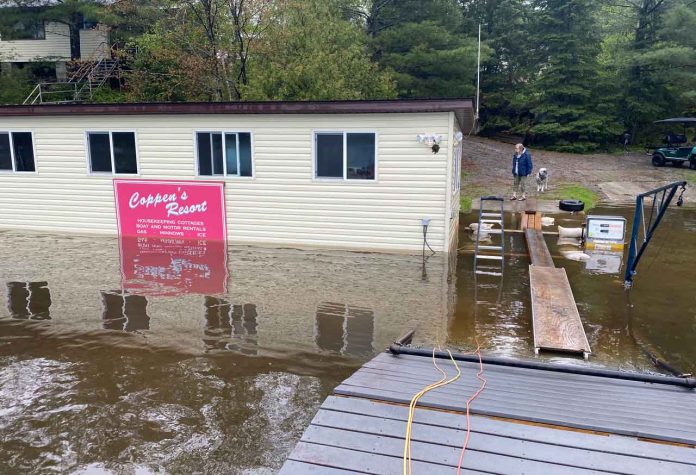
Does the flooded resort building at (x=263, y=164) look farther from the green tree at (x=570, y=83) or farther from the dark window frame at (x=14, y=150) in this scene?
the green tree at (x=570, y=83)

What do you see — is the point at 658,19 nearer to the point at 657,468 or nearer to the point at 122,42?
the point at 122,42

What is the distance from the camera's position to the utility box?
11.9 meters

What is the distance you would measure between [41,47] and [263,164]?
23.9 metres

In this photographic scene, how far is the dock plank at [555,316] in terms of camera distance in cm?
661

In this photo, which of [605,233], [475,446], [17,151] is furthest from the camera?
[17,151]

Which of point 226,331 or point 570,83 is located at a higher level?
point 570,83

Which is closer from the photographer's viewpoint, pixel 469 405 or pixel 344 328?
pixel 469 405

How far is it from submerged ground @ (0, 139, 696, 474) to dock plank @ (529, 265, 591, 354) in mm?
215

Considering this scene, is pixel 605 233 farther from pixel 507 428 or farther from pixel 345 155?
pixel 507 428

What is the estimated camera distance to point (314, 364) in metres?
6.42

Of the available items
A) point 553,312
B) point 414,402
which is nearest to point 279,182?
point 553,312

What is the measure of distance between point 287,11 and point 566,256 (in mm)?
13799

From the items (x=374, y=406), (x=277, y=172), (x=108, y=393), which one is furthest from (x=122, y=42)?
(x=374, y=406)

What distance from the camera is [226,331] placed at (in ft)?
24.4
